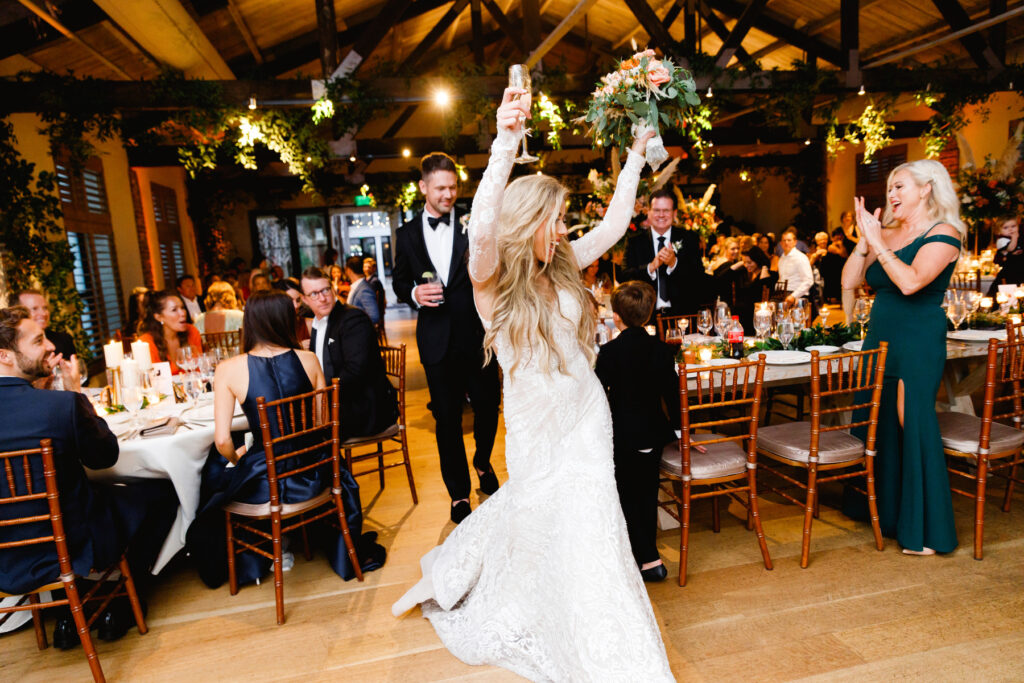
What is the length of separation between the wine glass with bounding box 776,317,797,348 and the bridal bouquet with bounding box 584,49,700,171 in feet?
4.85

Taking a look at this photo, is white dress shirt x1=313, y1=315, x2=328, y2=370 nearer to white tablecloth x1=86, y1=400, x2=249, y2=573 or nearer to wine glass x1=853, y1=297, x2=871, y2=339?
white tablecloth x1=86, y1=400, x2=249, y2=573

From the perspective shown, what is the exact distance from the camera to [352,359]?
10.7 feet

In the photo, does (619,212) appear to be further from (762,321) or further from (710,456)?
(762,321)

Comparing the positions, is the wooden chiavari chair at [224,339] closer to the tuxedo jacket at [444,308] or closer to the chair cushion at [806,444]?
the tuxedo jacket at [444,308]

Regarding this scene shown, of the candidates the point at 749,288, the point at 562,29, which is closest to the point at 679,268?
the point at 562,29

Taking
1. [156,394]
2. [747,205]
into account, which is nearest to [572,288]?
[156,394]

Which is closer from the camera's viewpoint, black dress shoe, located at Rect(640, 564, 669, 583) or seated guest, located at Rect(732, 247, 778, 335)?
black dress shoe, located at Rect(640, 564, 669, 583)

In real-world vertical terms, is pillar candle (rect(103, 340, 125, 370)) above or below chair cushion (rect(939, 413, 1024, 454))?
above

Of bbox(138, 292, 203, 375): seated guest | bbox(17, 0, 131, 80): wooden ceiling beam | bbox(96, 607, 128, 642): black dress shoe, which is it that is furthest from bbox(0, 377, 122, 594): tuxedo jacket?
bbox(17, 0, 131, 80): wooden ceiling beam

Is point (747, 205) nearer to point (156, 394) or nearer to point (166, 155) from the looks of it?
point (166, 155)

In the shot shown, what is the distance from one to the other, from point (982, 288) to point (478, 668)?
8.21 meters

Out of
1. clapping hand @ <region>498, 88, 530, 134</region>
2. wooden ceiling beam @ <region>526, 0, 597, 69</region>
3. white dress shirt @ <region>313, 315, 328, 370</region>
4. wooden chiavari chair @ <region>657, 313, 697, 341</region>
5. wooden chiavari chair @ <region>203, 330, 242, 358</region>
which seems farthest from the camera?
wooden chiavari chair @ <region>203, 330, 242, 358</region>

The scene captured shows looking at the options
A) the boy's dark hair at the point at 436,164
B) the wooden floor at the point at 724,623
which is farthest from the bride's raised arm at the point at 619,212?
the wooden floor at the point at 724,623

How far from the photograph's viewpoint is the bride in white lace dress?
6.23ft
